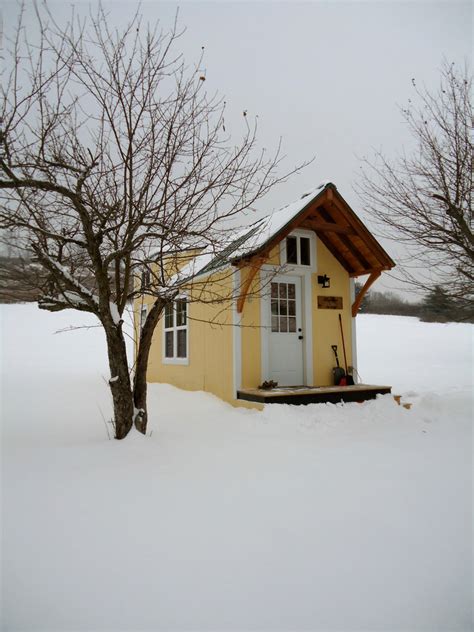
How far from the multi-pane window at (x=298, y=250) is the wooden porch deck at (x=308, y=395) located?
2855mm

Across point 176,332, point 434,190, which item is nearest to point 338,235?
point 434,190

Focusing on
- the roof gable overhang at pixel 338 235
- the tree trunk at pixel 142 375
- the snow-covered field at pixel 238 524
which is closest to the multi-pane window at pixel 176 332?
the roof gable overhang at pixel 338 235

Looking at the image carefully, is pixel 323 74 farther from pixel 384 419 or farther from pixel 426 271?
pixel 384 419

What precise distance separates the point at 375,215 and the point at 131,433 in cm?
674

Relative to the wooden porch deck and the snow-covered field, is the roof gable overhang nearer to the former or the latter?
the wooden porch deck

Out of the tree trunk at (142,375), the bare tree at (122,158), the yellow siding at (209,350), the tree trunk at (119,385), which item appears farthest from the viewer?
the yellow siding at (209,350)

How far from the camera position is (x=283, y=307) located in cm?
857

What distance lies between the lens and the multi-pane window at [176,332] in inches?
404

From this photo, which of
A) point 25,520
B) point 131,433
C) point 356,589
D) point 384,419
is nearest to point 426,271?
point 384,419

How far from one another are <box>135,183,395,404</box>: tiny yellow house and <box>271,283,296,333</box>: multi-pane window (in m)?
0.02

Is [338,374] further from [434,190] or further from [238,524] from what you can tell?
[238,524]

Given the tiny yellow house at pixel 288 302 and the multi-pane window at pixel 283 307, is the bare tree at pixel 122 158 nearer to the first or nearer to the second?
the tiny yellow house at pixel 288 302

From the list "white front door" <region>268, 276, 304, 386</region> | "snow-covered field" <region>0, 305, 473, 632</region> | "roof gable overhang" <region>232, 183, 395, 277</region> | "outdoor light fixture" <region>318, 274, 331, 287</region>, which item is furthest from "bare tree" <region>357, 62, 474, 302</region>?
"snow-covered field" <region>0, 305, 473, 632</region>

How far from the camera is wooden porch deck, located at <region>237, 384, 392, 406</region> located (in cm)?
693
